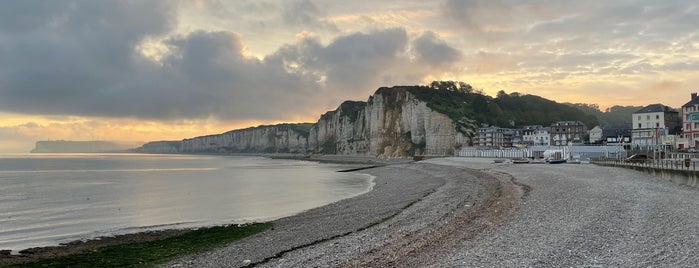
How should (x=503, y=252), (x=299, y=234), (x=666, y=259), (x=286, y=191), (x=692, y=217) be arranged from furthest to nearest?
(x=286, y=191) < (x=299, y=234) < (x=692, y=217) < (x=503, y=252) < (x=666, y=259)

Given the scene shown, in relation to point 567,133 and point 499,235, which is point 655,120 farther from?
point 499,235

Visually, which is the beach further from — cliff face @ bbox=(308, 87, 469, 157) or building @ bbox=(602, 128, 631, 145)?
cliff face @ bbox=(308, 87, 469, 157)

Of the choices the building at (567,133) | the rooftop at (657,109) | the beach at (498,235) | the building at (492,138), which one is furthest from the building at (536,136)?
the beach at (498,235)

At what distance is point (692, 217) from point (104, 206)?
105 feet

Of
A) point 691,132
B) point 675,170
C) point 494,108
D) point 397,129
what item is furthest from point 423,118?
point 675,170

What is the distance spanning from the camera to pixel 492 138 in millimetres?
124188

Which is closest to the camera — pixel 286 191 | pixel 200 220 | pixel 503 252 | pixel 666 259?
pixel 666 259

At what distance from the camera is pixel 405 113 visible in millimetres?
135250

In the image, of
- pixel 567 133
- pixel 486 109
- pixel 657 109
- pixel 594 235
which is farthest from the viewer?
pixel 486 109

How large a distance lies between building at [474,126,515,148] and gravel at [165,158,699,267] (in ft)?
332

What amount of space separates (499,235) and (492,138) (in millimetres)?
115319

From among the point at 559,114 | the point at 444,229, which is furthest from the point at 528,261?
the point at 559,114

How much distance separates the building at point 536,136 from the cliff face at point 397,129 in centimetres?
2080

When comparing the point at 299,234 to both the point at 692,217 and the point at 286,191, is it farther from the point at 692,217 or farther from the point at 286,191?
the point at 286,191
